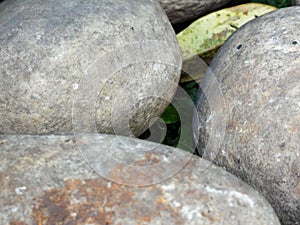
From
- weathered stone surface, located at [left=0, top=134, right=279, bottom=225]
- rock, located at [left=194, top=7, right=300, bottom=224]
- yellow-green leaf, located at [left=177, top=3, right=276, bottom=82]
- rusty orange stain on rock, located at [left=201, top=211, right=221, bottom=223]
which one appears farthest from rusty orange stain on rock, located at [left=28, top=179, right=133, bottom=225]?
yellow-green leaf, located at [left=177, top=3, right=276, bottom=82]

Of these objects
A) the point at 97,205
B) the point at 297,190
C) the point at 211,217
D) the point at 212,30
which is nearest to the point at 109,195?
the point at 97,205

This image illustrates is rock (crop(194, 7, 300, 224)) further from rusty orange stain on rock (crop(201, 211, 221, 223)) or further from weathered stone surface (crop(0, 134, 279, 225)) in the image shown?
rusty orange stain on rock (crop(201, 211, 221, 223))

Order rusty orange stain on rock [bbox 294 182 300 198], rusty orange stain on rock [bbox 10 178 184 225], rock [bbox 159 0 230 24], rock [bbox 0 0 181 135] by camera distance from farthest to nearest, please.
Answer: rock [bbox 159 0 230 24] < rock [bbox 0 0 181 135] < rusty orange stain on rock [bbox 294 182 300 198] < rusty orange stain on rock [bbox 10 178 184 225]

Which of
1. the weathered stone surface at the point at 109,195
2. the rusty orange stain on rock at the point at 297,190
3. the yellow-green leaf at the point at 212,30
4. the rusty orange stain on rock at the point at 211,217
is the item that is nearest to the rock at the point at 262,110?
the rusty orange stain on rock at the point at 297,190

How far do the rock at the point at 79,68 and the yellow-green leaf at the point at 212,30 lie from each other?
48cm

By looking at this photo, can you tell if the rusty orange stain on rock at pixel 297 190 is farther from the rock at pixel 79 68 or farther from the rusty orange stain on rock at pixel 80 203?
the rock at pixel 79 68

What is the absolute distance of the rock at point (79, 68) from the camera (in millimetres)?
2256

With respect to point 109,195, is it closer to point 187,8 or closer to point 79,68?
point 79,68

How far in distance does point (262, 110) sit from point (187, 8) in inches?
38.6

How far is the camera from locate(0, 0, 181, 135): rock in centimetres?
226

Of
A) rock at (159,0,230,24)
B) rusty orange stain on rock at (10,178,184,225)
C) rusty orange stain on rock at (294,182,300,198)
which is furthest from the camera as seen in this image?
rock at (159,0,230,24)

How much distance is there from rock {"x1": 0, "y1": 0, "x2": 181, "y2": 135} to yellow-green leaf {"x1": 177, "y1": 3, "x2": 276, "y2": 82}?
0.48 m

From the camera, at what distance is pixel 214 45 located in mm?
2924

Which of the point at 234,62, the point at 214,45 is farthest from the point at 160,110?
the point at 214,45
